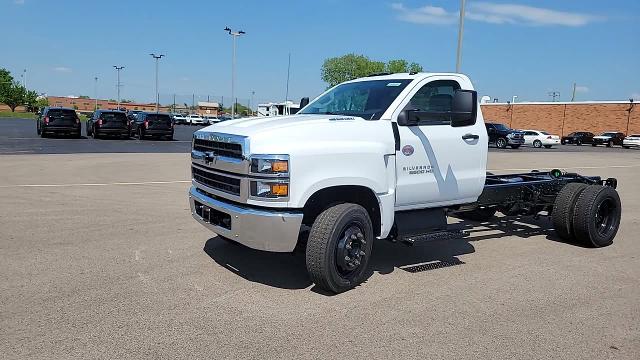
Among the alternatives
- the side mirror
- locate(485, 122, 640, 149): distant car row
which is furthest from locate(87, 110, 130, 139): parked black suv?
the side mirror

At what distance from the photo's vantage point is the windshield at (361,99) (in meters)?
5.53

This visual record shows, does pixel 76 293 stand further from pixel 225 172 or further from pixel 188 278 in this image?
pixel 225 172

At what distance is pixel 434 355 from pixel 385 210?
1.70 metres

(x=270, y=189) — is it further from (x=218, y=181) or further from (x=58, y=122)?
(x=58, y=122)

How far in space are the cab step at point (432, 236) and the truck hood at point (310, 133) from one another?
35.8 inches

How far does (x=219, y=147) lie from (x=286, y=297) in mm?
1532

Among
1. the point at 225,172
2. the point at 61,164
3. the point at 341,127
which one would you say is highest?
the point at 341,127

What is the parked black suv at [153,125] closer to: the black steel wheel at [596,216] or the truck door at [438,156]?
the truck door at [438,156]

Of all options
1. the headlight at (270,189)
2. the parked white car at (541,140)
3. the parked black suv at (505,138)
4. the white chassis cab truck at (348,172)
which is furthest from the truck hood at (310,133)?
the parked white car at (541,140)

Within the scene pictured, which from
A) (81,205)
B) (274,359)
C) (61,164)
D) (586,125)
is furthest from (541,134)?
(274,359)

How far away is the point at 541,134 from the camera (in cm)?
4459

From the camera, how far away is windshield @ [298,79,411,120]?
18.1 ft

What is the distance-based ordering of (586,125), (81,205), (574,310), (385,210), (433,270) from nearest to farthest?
1. (574,310)
2. (385,210)
3. (433,270)
4. (81,205)
5. (586,125)

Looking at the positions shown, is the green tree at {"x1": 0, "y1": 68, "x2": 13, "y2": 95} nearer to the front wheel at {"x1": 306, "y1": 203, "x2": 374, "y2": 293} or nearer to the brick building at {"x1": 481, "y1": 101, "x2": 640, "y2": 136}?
the brick building at {"x1": 481, "y1": 101, "x2": 640, "y2": 136}
